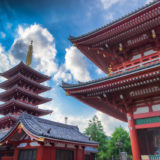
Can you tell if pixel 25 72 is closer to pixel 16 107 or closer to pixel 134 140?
pixel 16 107

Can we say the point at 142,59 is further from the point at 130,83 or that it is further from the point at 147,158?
the point at 147,158

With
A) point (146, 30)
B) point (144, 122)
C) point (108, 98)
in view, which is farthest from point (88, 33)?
point (144, 122)

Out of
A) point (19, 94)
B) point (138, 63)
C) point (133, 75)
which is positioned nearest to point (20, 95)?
point (19, 94)

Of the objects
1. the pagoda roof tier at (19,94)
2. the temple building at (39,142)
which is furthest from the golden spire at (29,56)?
the temple building at (39,142)

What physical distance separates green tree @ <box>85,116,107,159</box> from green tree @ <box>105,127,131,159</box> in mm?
1420

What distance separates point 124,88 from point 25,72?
2828cm

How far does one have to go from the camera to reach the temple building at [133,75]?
375 inches

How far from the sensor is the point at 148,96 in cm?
1032

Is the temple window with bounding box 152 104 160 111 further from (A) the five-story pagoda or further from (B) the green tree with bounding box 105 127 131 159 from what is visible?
(B) the green tree with bounding box 105 127 131 159

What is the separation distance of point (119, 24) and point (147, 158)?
29.2ft

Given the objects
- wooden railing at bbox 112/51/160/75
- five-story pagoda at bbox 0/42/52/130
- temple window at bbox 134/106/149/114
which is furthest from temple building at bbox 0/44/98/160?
five-story pagoda at bbox 0/42/52/130

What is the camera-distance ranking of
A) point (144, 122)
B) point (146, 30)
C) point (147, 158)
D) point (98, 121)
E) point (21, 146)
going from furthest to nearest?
point (98, 121), point (21, 146), point (146, 30), point (144, 122), point (147, 158)

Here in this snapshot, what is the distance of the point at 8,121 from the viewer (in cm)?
2756

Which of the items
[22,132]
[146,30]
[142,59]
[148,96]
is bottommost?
[22,132]
